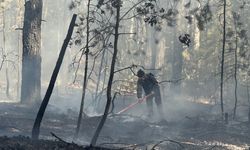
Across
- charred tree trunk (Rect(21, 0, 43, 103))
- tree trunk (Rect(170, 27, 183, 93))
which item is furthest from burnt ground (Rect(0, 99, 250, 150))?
tree trunk (Rect(170, 27, 183, 93))

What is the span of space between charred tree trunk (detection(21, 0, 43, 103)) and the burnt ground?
0.81 meters

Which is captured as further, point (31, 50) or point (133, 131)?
point (31, 50)

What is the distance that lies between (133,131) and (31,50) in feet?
18.5

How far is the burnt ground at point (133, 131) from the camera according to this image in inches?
469

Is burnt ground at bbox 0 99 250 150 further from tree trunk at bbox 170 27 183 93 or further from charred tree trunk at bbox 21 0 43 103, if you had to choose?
tree trunk at bbox 170 27 183 93

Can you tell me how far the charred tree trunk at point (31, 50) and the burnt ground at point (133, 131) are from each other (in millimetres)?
807

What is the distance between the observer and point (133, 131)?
44.8 ft

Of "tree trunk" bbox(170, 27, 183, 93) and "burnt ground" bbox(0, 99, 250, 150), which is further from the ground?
"tree trunk" bbox(170, 27, 183, 93)

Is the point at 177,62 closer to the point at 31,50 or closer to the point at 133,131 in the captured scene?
the point at 31,50

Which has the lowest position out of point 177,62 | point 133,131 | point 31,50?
point 133,131

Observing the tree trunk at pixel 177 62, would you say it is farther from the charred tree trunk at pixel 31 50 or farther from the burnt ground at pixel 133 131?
the charred tree trunk at pixel 31 50

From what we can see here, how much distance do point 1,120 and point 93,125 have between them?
294cm

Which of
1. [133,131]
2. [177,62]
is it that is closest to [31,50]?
[133,131]

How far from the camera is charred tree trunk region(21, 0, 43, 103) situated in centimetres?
1631
